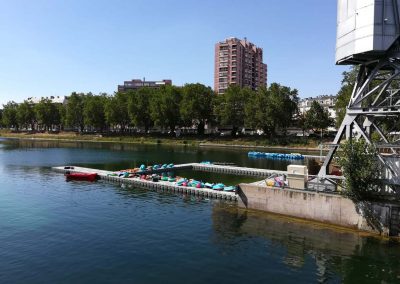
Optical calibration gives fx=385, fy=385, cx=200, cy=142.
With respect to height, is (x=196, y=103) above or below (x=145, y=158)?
above

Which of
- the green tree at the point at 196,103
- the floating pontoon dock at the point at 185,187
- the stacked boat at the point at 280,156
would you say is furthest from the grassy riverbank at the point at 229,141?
the floating pontoon dock at the point at 185,187

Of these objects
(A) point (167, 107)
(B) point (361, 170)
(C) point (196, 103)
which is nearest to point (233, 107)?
(C) point (196, 103)

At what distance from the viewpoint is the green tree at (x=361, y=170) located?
116 ft

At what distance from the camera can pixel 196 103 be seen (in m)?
175

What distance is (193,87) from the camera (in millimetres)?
178625

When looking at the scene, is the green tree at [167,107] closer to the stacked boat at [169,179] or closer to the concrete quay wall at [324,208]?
the stacked boat at [169,179]

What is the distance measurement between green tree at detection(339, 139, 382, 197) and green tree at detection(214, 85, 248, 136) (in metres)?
134

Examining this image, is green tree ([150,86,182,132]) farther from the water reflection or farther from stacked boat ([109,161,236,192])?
stacked boat ([109,161,236,192])

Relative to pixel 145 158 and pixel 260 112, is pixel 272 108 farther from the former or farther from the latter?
pixel 145 158

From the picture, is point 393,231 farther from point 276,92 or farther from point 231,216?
point 276,92

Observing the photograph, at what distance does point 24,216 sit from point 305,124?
5801 inches

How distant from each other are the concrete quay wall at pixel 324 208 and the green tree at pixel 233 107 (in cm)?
12723

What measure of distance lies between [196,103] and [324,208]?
14000cm

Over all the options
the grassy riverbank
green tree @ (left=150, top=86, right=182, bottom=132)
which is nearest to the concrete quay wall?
the grassy riverbank
